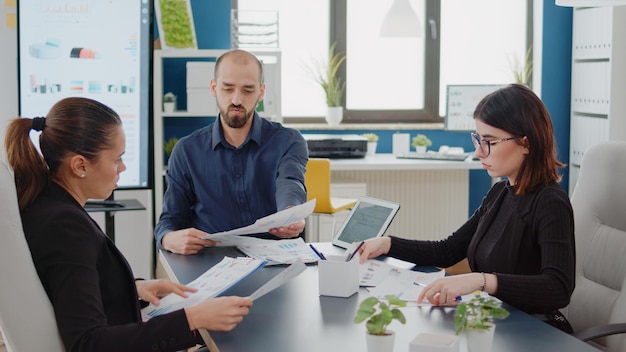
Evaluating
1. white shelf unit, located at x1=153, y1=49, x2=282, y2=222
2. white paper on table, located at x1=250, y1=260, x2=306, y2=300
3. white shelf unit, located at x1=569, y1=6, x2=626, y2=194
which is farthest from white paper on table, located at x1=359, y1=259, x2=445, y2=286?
white shelf unit, located at x1=569, y1=6, x2=626, y2=194

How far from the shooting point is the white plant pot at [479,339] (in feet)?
4.85

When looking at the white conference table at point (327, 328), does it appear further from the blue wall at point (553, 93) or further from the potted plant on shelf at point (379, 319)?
the blue wall at point (553, 93)

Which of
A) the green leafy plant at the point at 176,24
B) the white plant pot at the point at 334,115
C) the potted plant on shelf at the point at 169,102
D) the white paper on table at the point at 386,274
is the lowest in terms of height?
the white paper on table at the point at 386,274

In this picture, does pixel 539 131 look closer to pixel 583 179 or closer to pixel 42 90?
pixel 583 179

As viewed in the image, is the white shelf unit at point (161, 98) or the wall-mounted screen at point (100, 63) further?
the white shelf unit at point (161, 98)

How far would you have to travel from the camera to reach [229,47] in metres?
5.51

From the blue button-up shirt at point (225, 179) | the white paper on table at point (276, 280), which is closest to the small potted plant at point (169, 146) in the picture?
the blue button-up shirt at point (225, 179)

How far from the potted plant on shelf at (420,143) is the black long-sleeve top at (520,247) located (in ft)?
10.9

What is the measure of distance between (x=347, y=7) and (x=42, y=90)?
2.85 meters

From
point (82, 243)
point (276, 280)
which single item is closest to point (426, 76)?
point (276, 280)

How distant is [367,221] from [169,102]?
2.73m

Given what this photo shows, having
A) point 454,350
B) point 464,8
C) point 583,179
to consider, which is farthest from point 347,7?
point 454,350

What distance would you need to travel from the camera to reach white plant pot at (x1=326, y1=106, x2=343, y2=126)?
611cm

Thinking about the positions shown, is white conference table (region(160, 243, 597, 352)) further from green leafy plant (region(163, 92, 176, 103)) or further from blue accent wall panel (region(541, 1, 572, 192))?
blue accent wall panel (region(541, 1, 572, 192))
